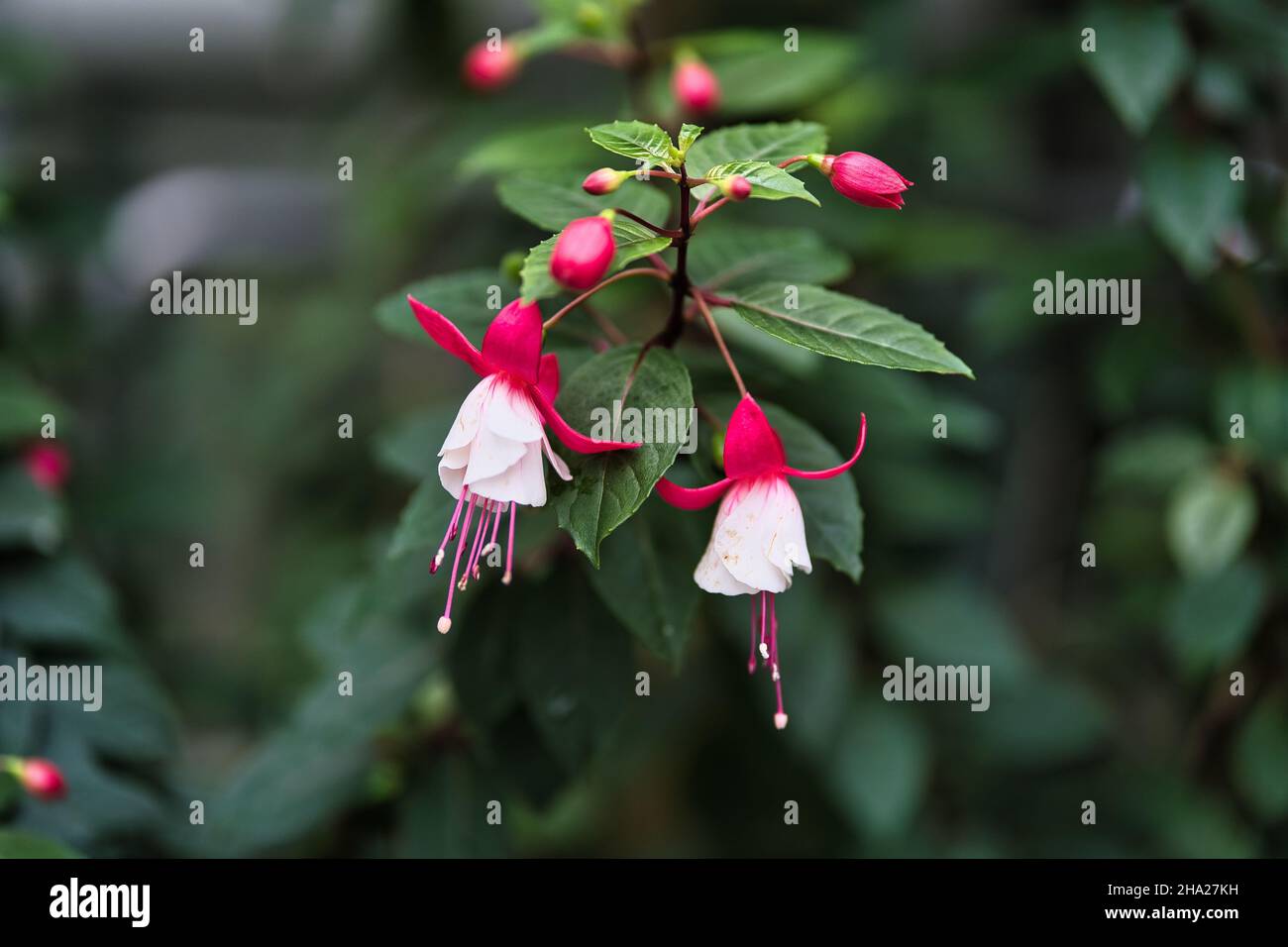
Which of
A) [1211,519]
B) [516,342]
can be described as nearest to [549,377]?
[516,342]

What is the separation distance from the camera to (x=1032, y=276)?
1.30 m

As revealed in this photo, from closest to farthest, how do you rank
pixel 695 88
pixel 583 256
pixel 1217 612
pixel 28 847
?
pixel 583 256, pixel 28 847, pixel 695 88, pixel 1217 612

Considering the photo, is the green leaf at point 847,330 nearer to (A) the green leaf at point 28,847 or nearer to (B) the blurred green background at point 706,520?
(B) the blurred green background at point 706,520

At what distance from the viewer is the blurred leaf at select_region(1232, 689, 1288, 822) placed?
1.20 metres

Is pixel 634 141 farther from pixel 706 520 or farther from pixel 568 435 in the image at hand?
pixel 706 520

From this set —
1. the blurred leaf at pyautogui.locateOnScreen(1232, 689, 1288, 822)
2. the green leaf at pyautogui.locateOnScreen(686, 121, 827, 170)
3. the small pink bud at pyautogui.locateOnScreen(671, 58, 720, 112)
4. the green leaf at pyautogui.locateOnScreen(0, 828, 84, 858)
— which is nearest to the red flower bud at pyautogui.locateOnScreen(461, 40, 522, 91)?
the small pink bud at pyautogui.locateOnScreen(671, 58, 720, 112)

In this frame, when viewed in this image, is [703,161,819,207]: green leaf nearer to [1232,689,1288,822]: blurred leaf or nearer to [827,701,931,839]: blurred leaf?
[827,701,931,839]: blurred leaf

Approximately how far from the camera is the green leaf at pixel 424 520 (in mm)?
775

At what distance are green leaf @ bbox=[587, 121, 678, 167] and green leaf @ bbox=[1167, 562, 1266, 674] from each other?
0.86 m

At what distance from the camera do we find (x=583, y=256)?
59 centimetres

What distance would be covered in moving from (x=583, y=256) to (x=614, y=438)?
0.13 metres
